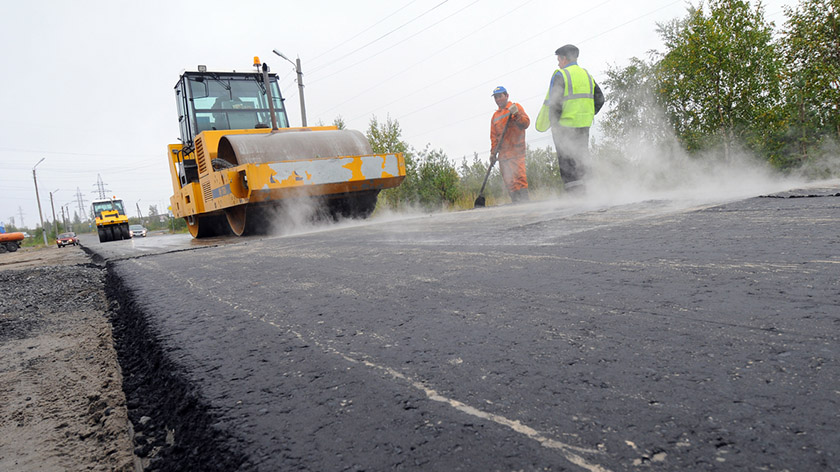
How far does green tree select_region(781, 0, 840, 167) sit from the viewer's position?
459 inches

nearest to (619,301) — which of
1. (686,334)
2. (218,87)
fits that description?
(686,334)

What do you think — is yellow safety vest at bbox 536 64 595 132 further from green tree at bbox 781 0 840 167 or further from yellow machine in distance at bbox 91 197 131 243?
yellow machine in distance at bbox 91 197 131 243

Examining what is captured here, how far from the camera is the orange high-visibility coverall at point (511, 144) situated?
992 cm

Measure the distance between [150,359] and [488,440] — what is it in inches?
55.3

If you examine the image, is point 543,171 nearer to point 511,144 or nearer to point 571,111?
point 511,144

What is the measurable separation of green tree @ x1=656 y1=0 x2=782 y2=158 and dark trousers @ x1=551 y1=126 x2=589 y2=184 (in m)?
7.43

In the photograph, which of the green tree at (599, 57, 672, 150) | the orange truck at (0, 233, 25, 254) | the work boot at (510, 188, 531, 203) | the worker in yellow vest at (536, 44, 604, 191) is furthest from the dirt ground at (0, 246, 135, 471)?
the orange truck at (0, 233, 25, 254)

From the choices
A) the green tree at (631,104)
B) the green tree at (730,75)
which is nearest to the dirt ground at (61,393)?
the green tree at (730,75)

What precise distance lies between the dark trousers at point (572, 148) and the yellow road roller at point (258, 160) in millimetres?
2747

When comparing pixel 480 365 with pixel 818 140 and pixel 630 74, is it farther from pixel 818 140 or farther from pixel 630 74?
pixel 630 74

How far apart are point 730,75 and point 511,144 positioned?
7.60 metres

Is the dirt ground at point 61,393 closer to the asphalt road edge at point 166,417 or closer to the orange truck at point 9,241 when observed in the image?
the asphalt road edge at point 166,417

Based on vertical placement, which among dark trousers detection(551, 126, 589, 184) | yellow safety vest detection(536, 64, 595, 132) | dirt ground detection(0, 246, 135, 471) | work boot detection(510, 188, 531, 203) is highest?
yellow safety vest detection(536, 64, 595, 132)

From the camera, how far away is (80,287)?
164 inches
